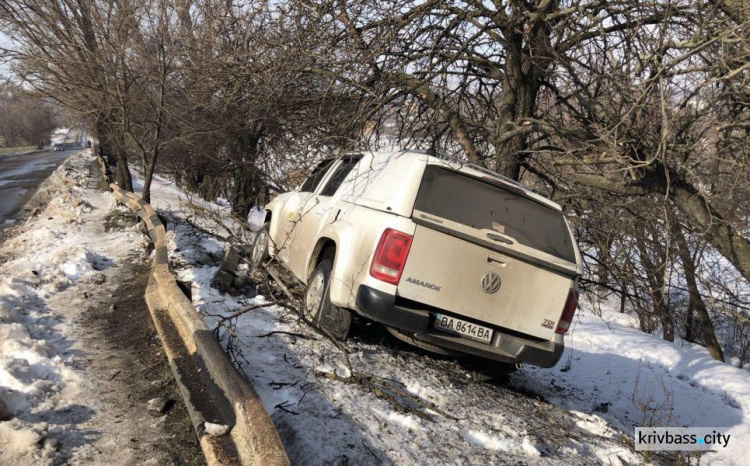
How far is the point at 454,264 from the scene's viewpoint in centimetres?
427

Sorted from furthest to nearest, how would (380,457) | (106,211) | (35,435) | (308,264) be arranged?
(106,211) → (308,264) → (380,457) → (35,435)

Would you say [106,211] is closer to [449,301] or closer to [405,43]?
[405,43]

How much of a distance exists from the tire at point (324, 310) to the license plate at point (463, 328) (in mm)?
854

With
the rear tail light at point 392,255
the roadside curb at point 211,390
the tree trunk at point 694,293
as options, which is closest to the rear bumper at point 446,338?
the rear tail light at point 392,255

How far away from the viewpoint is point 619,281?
7.74 meters

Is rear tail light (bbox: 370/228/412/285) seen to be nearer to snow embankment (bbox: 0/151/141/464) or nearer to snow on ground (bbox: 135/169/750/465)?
snow on ground (bbox: 135/169/750/465)

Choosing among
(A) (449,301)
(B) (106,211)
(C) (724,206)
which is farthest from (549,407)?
(B) (106,211)

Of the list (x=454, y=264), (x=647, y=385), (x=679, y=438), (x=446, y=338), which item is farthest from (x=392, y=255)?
(x=647, y=385)

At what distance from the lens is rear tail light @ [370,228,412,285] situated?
164 inches

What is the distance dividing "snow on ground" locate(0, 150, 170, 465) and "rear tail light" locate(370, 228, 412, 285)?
2089 millimetres

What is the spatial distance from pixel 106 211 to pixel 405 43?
8.02 m

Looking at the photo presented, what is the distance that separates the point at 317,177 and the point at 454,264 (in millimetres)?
3101

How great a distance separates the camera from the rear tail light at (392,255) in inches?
164

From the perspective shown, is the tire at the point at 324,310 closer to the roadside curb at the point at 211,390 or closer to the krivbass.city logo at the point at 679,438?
the roadside curb at the point at 211,390
